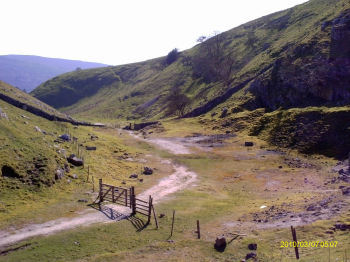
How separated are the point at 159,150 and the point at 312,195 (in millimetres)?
33471

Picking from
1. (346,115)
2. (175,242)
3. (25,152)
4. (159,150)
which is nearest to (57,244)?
(175,242)

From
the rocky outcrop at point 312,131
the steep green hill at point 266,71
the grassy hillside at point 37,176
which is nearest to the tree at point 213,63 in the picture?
the steep green hill at point 266,71

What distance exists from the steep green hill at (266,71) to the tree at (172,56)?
7.64 metres

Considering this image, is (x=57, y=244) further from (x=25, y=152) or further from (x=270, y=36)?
(x=270, y=36)

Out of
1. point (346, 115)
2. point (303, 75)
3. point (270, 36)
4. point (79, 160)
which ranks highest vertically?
point (270, 36)

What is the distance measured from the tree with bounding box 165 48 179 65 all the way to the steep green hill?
7.64 metres

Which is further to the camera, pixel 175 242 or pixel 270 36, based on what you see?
pixel 270 36

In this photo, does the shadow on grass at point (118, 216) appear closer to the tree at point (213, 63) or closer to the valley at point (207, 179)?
the valley at point (207, 179)

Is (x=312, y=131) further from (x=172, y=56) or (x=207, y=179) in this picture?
(x=172, y=56)

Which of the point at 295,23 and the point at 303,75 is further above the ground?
the point at 295,23

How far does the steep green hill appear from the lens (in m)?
63.8

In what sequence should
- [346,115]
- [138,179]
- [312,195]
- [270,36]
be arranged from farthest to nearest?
[270,36], [346,115], [138,179], [312,195]

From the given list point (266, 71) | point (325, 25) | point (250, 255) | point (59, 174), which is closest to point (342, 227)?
point (250, 255)

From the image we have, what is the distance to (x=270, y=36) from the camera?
12081 cm
